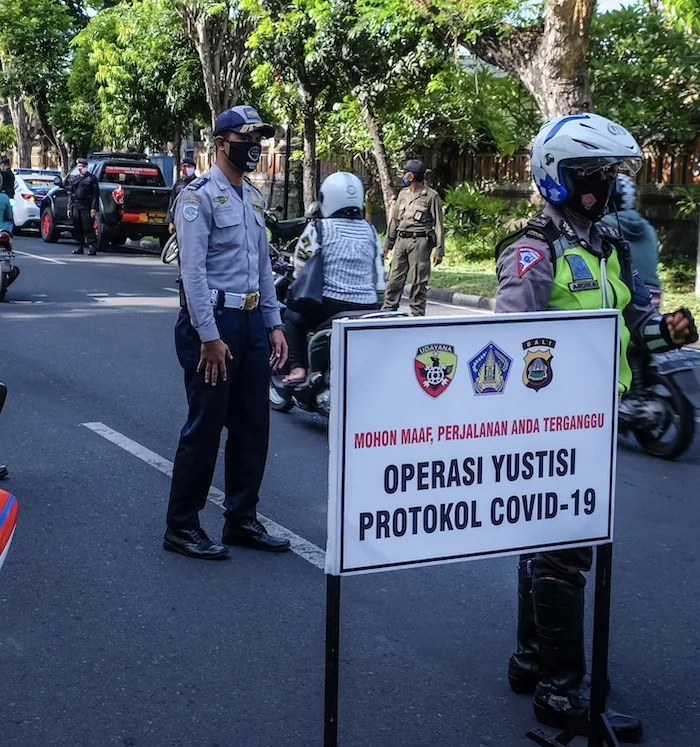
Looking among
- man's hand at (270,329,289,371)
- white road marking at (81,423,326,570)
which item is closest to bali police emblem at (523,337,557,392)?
white road marking at (81,423,326,570)

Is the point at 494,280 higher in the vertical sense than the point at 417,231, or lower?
lower

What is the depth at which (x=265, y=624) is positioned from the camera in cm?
466

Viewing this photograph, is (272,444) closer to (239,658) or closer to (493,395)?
(239,658)

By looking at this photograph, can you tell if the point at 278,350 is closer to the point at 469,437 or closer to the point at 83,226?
the point at 469,437

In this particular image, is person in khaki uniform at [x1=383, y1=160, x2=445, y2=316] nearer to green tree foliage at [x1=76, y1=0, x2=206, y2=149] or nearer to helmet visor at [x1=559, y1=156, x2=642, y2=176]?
helmet visor at [x1=559, y1=156, x2=642, y2=176]

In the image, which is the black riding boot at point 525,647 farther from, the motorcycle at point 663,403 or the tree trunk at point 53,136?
the tree trunk at point 53,136

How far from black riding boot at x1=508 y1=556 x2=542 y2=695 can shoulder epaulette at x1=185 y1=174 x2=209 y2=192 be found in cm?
216

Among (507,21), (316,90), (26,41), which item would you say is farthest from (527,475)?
(26,41)

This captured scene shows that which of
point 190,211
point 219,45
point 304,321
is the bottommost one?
A: point 304,321

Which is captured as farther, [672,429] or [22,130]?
[22,130]

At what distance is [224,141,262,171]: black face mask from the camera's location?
5.21 meters

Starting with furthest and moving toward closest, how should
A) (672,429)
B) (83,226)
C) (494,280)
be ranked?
1. (83,226)
2. (494,280)
3. (672,429)

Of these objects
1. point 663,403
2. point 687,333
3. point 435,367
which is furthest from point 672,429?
point 435,367

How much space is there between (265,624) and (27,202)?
77.4 ft
